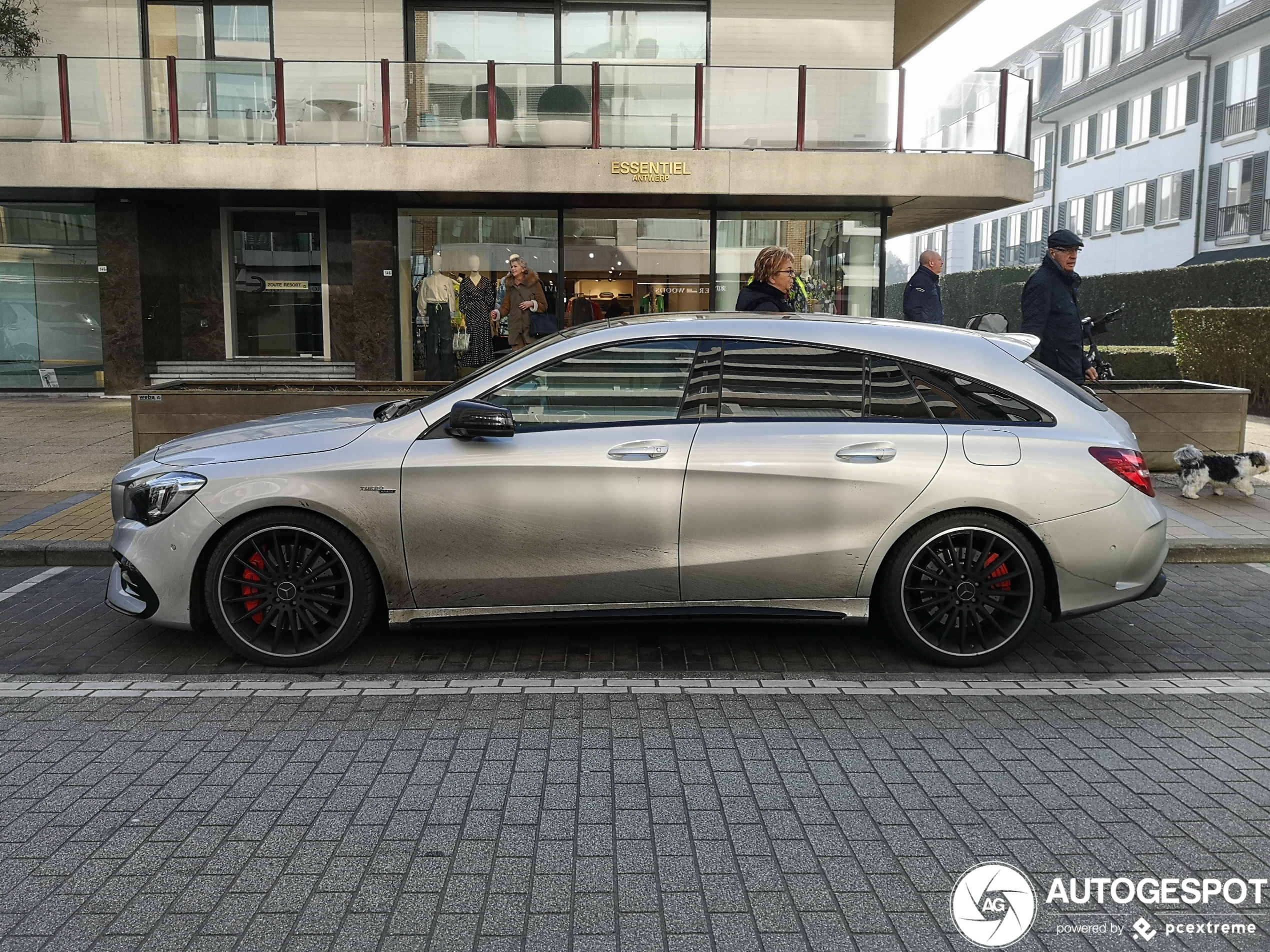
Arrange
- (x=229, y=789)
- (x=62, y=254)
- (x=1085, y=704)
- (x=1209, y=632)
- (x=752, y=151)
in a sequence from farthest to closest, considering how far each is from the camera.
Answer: (x=62, y=254)
(x=752, y=151)
(x=1209, y=632)
(x=1085, y=704)
(x=229, y=789)

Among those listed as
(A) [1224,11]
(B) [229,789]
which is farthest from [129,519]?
(A) [1224,11]

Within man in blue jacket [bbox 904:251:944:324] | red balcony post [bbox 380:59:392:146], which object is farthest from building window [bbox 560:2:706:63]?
man in blue jacket [bbox 904:251:944:324]

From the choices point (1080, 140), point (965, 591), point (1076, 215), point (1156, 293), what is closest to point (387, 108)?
point (965, 591)

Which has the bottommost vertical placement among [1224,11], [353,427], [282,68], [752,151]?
[353,427]

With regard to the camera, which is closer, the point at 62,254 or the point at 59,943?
the point at 59,943

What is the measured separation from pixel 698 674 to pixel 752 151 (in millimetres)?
12633

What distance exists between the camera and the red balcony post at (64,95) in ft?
54.6

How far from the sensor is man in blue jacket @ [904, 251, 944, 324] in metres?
10.6

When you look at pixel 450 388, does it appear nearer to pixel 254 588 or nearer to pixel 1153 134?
pixel 254 588

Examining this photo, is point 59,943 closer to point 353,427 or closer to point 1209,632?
point 353,427

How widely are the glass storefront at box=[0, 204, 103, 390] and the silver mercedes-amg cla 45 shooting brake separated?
51.4 feet

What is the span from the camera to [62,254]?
1900cm

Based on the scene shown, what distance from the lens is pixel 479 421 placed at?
5.10m

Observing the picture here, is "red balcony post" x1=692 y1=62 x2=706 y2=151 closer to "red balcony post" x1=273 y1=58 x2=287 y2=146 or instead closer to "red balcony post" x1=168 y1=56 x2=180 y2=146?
"red balcony post" x1=273 y1=58 x2=287 y2=146
